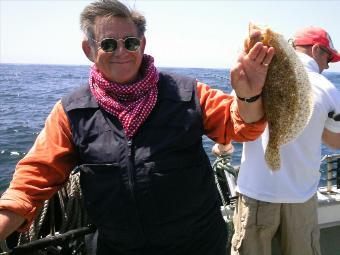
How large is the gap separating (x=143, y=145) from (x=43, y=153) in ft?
2.00

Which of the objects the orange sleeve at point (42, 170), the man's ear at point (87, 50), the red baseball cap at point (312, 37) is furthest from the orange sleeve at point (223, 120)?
the red baseball cap at point (312, 37)

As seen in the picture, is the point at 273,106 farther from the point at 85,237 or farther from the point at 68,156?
the point at 85,237

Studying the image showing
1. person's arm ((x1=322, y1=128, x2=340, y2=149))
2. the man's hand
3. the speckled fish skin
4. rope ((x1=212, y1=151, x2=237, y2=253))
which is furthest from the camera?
rope ((x1=212, y1=151, x2=237, y2=253))

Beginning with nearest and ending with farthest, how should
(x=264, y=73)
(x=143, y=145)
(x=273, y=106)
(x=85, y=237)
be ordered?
1. (x=264, y=73)
2. (x=273, y=106)
3. (x=143, y=145)
4. (x=85, y=237)

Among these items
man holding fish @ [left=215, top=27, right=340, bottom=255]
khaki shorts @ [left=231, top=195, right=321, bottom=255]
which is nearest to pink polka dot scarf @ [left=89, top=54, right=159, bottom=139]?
man holding fish @ [left=215, top=27, right=340, bottom=255]

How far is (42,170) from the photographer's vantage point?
2.34 m

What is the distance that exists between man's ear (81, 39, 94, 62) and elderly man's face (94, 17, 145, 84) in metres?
0.06

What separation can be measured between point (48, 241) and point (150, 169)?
0.91 meters

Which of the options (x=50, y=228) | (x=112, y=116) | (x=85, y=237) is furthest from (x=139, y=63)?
(x=50, y=228)

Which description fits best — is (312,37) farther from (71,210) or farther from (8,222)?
(8,222)

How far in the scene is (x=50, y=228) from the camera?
3.01 m

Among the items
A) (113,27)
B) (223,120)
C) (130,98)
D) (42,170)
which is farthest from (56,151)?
(223,120)

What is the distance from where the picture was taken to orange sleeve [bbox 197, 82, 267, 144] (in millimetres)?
2102

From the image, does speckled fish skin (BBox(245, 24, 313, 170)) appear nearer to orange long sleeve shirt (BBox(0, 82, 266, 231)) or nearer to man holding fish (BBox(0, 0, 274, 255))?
orange long sleeve shirt (BBox(0, 82, 266, 231))
